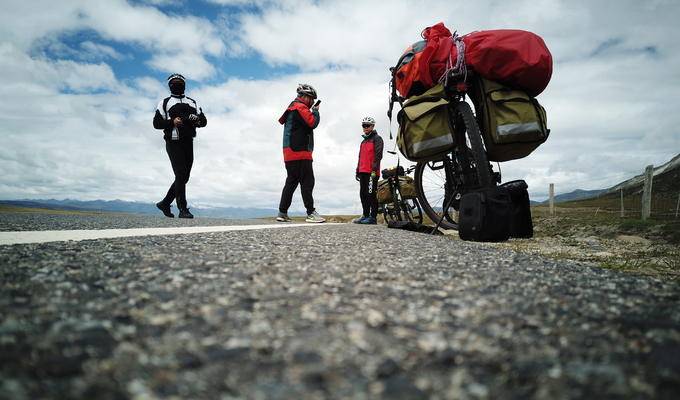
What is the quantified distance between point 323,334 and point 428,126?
3278 mm

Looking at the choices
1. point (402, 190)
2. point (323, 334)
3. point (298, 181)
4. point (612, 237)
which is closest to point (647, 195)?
point (612, 237)

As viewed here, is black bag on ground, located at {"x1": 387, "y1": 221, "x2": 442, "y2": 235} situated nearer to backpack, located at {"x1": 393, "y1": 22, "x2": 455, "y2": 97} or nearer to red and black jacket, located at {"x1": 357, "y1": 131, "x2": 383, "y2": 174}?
backpack, located at {"x1": 393, "y1": 22, "x2": 455, "y2": 97}

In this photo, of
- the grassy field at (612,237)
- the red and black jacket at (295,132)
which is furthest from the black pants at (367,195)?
the grassy field at (612,237)

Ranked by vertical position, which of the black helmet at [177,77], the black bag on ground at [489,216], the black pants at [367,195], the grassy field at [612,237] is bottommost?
the grassy field at [612,237]

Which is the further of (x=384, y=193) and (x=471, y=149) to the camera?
(x=384, y=193)

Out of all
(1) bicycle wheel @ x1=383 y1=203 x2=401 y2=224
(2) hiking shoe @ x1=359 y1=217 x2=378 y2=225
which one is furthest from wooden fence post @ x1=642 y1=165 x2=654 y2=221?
(2) hiking shoe @ x1=359 y1=217 x2=378 y2=225

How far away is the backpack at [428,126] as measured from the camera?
12.1 ft

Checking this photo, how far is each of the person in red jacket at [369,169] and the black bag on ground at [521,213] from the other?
4.32m

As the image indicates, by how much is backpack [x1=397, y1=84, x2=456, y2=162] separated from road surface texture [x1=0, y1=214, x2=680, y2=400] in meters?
2.44

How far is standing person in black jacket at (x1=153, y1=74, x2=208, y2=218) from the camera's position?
6875 mm

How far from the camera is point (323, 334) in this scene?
842mm

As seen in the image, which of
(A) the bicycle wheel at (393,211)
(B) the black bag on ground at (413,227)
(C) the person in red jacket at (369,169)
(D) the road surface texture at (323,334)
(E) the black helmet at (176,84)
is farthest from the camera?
(A) the bicycle wheel at (393,211)

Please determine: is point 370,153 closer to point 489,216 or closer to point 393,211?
point 393,211

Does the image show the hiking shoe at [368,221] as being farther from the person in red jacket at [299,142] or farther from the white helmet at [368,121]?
the white helmet at [368,121]
